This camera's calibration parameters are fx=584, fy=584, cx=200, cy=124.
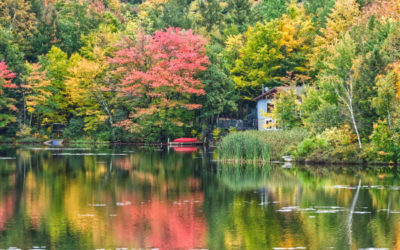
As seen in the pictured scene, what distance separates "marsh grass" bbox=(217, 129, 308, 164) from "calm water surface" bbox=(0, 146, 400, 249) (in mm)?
2626

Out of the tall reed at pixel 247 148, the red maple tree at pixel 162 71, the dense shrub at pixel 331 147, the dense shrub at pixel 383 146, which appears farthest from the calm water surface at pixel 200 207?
the red maple tree at pixel 162 71

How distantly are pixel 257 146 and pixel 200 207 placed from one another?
1546 centimetres

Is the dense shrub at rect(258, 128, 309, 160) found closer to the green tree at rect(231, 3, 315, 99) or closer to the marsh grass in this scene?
the marsh grass

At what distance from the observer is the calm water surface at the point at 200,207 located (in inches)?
567

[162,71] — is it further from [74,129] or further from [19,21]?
[19,21]

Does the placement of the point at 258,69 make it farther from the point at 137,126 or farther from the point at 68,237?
the point at 68,237

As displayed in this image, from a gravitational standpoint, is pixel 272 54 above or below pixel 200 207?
above

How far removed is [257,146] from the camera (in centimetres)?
3438

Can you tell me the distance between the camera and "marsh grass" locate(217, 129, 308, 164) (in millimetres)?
34156

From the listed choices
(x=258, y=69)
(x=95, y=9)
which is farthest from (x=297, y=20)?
(x=95, y=9)

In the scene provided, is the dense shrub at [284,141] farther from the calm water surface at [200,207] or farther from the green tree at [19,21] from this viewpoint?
the green tree at [19,21]

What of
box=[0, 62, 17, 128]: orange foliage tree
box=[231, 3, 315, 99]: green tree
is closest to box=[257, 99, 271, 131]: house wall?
box=[231, 3, 315, 99]: green tree

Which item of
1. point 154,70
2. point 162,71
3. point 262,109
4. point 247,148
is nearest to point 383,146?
point 247,148

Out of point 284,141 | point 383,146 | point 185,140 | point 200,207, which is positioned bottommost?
point 200,207
